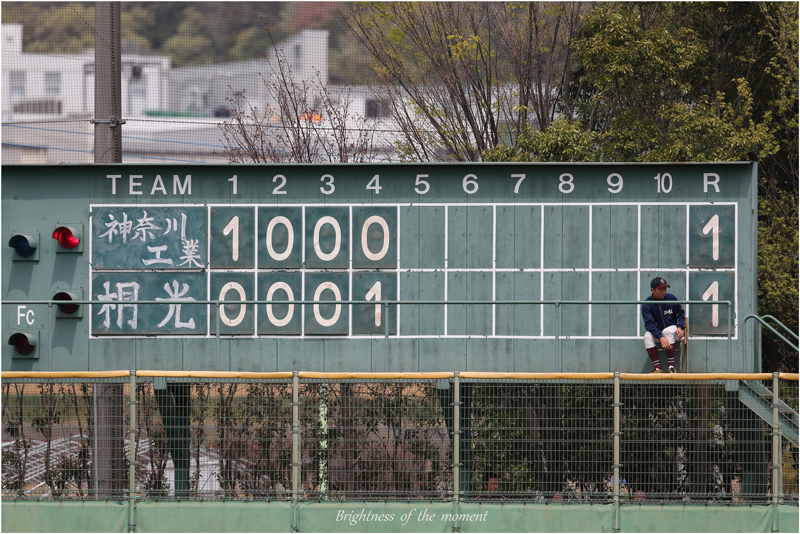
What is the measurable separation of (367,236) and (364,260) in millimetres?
402

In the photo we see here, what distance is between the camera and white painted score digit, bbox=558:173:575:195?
522 inches

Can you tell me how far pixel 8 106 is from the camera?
62688mm

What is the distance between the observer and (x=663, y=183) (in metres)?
13.2

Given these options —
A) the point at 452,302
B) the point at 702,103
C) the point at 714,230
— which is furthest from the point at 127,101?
the point at 714,230

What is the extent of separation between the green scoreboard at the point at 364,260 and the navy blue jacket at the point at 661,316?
2.00 feet

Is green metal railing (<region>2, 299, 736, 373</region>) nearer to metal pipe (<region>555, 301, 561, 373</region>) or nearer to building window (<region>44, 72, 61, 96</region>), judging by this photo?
metal pipe (<region>555, 301, 561, 373</region>)

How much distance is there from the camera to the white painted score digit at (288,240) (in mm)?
13312

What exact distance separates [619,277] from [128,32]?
6039cm

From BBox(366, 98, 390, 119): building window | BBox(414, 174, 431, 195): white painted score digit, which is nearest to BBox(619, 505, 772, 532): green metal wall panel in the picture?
BBox(414, 174, 431, 195): white painted score digit

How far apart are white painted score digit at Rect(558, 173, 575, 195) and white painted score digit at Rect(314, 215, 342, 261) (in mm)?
3729

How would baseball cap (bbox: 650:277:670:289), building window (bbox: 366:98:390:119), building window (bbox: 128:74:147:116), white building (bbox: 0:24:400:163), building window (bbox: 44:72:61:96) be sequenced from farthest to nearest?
building window (bbox: 44:72:61:96) → building window (bbox: 128:74:147:116) → white building (bbox: 0:24:400:163) → building window (bbox: 366:98:390:119) → baseball cap (bbox: 650:277:670:289)

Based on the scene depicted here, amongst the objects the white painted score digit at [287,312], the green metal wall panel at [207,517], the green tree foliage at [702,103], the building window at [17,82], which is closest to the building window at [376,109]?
the green tree foliage at [702,103]

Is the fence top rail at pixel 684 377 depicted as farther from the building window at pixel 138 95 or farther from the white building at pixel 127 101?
the building window at pixel 138 95

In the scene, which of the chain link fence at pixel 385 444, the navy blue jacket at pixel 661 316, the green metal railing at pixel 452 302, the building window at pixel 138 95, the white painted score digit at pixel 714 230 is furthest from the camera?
the building window at pixel 138 95
